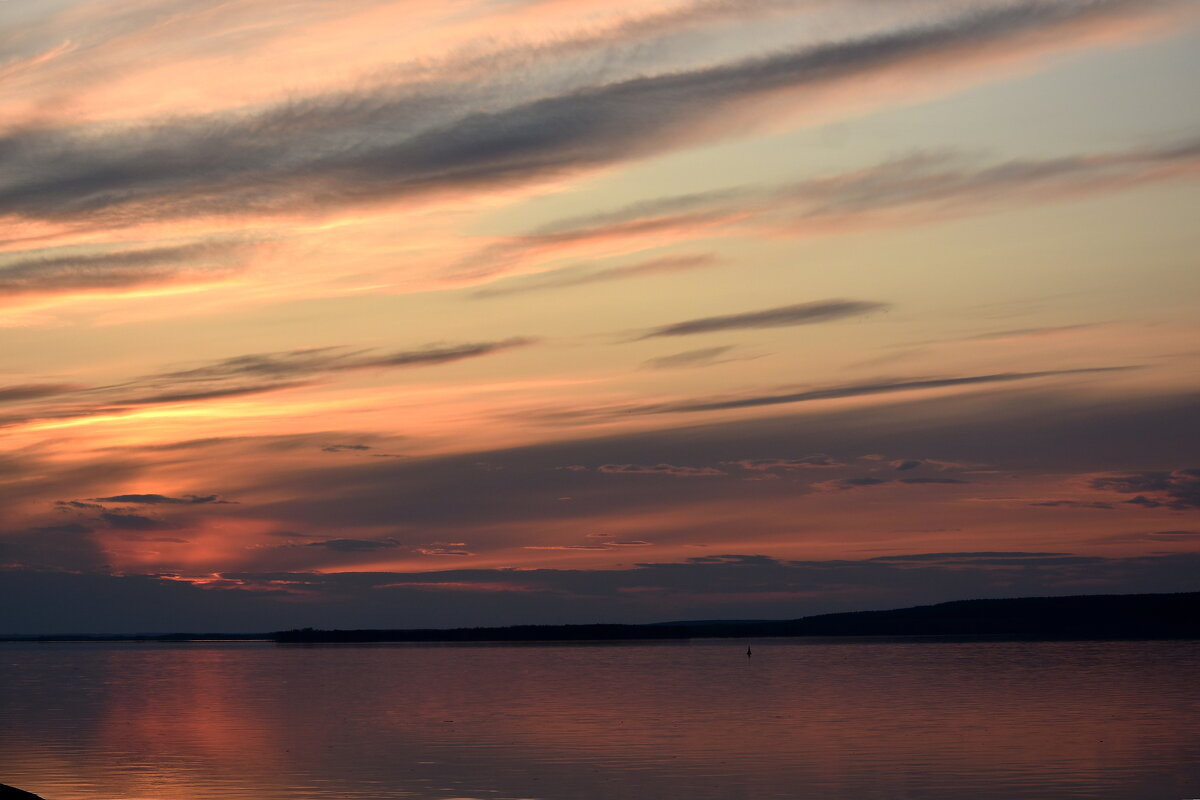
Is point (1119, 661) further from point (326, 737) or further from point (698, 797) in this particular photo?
point (698, 797)

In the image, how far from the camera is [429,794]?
124 ft

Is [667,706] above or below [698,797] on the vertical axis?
below

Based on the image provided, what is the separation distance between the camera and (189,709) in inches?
2977

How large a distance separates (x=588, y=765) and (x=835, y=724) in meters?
17.1

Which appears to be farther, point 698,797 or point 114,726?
point 114,726

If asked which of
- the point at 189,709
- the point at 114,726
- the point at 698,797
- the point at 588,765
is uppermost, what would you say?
the point at 698,797

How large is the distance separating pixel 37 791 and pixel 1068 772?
29415mm

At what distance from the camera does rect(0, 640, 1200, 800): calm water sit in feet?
129

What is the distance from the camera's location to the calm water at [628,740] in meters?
39.2

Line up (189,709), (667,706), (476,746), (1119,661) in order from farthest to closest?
1. (1119,661)
2. (189,709)
3. (667,706)
4. (476,746)

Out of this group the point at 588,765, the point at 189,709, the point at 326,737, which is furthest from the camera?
the point at 189,709

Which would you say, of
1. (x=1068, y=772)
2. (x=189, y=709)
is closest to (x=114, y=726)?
(x=189, y=709)

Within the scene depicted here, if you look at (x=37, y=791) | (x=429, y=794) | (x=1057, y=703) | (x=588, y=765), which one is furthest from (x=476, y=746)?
(x=1057, y=703)

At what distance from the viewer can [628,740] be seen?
51656mm
